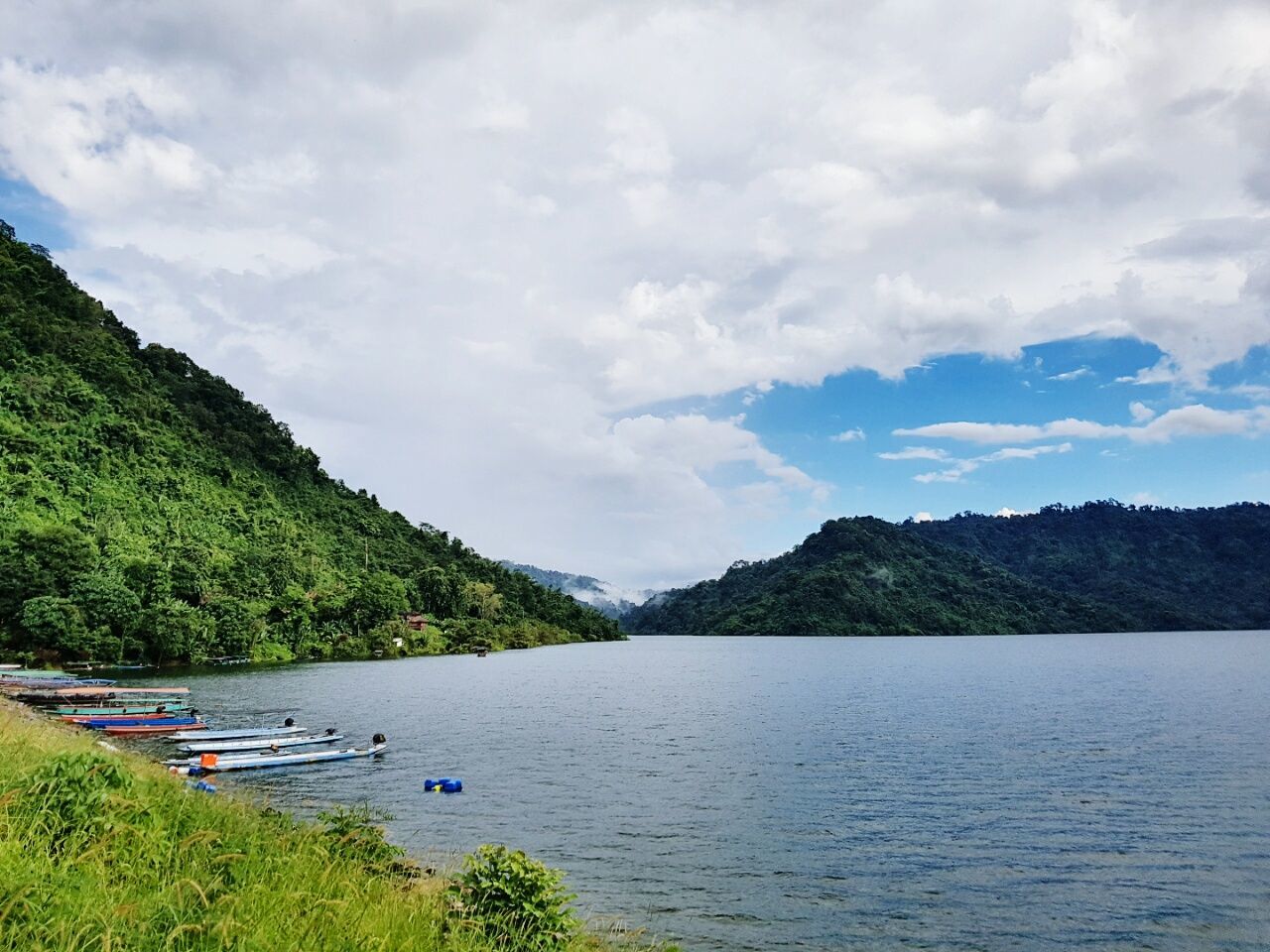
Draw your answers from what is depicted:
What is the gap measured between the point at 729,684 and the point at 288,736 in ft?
190

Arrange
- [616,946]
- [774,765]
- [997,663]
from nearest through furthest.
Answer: [616,946]
[774,765]
[997,663]

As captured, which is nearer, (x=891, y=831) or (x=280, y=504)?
(x=891, y=831)

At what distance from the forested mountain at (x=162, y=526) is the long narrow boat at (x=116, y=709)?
48.3 meters

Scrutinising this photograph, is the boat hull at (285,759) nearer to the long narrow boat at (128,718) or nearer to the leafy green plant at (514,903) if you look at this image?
the long narrow boat at (128,718)

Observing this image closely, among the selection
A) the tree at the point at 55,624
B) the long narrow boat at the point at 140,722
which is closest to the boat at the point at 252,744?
the long narrow boat at the point at 140,722

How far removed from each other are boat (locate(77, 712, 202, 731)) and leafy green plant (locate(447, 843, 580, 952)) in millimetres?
47995

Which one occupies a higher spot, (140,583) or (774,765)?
(140,583)

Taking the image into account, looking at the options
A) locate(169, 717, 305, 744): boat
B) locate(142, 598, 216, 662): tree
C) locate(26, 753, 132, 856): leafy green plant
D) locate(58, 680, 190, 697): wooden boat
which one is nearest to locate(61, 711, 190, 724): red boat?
locate(169, 717, 305, 744): boat

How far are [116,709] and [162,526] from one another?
3363 inches

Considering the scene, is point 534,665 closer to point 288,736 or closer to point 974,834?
point 288,736

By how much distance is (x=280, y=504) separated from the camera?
6796 inches

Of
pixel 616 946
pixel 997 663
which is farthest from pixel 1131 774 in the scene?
pixel 997 663

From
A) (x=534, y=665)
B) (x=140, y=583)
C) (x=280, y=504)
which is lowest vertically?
(x=534, y=665)

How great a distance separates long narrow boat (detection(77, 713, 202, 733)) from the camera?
5088 centimetres
